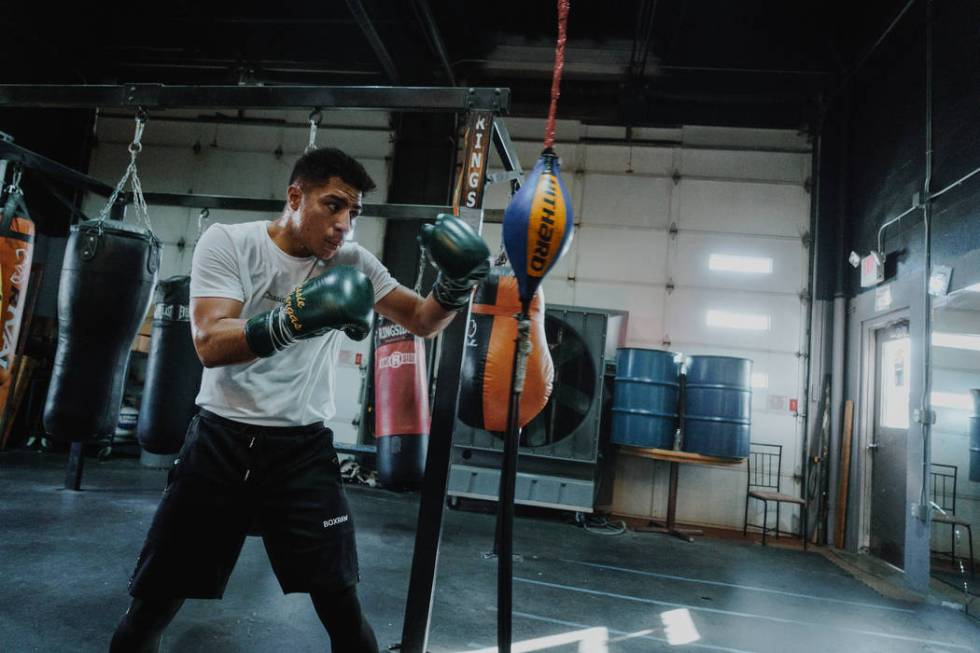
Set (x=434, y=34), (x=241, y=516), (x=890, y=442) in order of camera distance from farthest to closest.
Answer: (x=434, y=34), (x=890, y=442), (x=241, y=516)

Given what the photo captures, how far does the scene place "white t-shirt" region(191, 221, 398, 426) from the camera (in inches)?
62.4

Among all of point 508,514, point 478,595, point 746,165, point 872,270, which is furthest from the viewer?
point 746,165

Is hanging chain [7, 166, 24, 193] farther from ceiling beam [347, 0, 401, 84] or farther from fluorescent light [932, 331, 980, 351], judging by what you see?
fluorescent light [932, 331, 980, 351]

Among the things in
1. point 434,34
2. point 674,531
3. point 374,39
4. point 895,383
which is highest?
point 434,34

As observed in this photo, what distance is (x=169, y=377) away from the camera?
364cm

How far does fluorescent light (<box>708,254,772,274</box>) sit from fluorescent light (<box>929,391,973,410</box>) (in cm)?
247

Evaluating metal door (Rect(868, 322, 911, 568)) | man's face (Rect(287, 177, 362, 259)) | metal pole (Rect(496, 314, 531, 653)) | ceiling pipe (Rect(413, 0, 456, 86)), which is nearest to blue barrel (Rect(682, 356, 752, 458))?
metal door (Rect(868, 322, 911, 568))

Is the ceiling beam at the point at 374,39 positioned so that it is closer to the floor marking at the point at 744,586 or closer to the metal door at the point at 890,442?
the floor marking at the point at 744,586

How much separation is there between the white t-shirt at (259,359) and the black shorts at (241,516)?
0.18 feet

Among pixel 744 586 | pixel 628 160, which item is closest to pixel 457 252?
pixel 744 586

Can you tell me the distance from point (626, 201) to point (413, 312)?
5.53m

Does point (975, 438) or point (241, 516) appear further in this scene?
point (975, 438)

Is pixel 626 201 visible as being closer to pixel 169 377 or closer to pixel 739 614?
pixel 739 614

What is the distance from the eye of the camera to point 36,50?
7.21 metres
